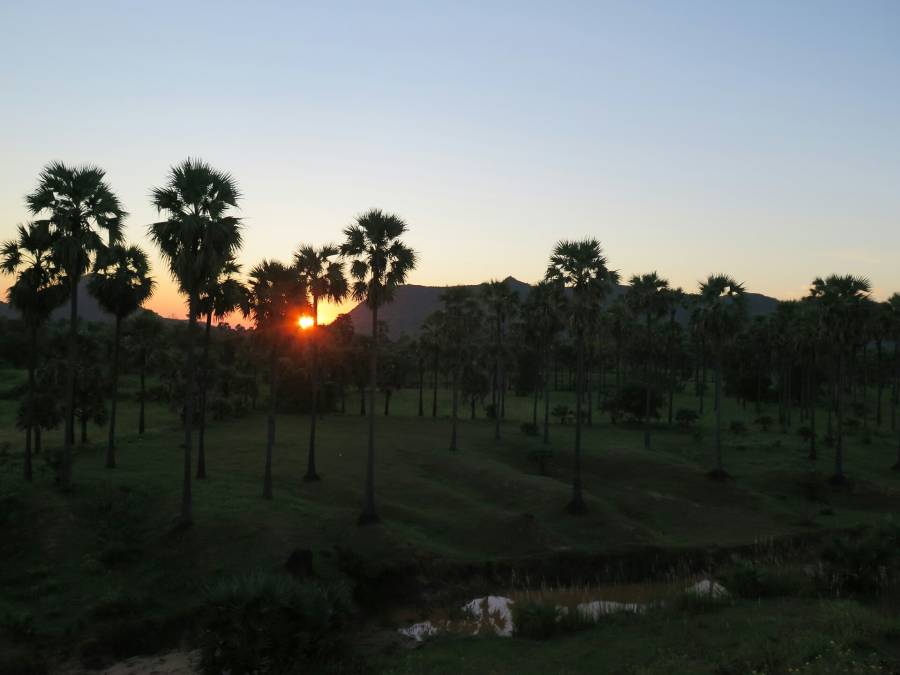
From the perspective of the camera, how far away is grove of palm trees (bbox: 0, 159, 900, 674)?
18547 mm

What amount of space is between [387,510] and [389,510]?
5.1 inches

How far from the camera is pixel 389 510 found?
40.1 m

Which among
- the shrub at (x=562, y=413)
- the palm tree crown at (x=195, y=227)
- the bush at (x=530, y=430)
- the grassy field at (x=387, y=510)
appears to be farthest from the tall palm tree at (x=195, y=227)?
the shrub at (x=562, y=413)

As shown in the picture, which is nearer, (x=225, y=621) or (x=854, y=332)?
(x=225, y=621)

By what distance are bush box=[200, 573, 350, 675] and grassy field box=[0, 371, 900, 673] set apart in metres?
2.99

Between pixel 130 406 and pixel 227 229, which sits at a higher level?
pixel 227 229

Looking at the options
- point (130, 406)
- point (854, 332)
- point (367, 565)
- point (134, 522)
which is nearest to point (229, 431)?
point (130, 406)

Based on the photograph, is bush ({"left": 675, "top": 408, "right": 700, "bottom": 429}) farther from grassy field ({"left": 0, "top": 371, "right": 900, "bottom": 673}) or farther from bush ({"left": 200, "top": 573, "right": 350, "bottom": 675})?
bush ({"left": 200, "top": 573, "right": 350, "bottom": 675})

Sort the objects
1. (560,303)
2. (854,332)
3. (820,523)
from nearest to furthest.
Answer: (820,523)
(560,303)
(854,332)

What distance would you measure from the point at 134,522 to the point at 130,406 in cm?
5757

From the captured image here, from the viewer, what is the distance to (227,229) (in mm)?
30688

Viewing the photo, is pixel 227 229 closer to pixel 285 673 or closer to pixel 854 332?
pixel 285 673

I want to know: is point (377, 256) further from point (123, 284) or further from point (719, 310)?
point (719, 310)

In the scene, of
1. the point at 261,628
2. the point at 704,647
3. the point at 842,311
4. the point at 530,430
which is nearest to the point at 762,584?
the point at 704,647
